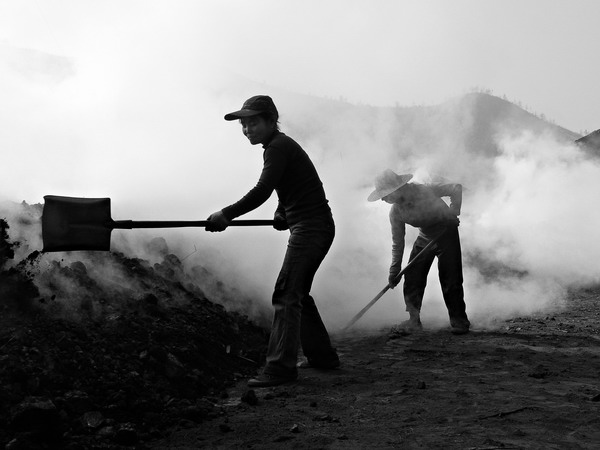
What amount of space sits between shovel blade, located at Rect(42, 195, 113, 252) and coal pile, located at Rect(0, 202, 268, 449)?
0.42 meters

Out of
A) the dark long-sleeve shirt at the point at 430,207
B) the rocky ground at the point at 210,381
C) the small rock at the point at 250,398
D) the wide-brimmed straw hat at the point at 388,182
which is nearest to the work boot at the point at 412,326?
the rocky ground at the point at 210,381

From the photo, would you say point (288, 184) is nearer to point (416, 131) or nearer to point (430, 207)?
point (430, 207)

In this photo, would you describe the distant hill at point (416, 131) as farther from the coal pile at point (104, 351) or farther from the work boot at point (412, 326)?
the coal pile at point (104, 351)

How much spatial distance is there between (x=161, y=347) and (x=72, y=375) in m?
0.69

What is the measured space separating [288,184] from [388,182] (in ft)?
7.20

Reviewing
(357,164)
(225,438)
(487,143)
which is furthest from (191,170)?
(487,143)

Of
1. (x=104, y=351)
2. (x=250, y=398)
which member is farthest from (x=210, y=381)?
(x=104, y=351)

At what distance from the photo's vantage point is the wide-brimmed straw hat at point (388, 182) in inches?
243

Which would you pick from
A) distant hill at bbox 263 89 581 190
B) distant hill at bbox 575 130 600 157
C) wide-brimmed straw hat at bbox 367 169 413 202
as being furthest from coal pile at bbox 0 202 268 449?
distant hill at bbox 575 130 600 157

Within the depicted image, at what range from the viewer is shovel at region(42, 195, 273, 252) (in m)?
3.79

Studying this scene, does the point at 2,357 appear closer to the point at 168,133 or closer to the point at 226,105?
the point at 168,133

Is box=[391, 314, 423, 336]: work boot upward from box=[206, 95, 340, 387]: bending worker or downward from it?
downward

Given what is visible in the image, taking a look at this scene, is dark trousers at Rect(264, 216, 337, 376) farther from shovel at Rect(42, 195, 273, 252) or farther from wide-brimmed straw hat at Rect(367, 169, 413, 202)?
wide-brimmed straw hat at Rect(367, 169, 413, 202)

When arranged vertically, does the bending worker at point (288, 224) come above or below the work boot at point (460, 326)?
above
